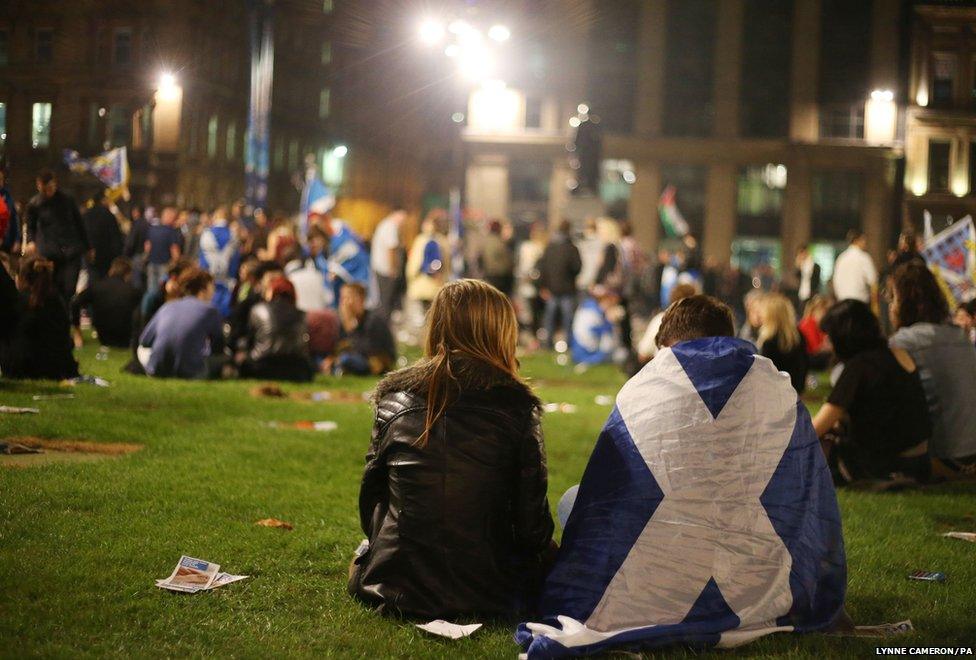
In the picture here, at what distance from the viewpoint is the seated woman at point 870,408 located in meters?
7.62

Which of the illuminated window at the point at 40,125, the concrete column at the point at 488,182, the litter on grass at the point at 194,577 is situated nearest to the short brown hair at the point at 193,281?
the illuminated window at the point at 40,125

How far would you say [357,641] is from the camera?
14.7 ft

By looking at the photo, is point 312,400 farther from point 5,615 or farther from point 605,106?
point 605,106

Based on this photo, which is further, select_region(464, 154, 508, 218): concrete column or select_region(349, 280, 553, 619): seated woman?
select_region(464, 154, 508, 218): concrete column

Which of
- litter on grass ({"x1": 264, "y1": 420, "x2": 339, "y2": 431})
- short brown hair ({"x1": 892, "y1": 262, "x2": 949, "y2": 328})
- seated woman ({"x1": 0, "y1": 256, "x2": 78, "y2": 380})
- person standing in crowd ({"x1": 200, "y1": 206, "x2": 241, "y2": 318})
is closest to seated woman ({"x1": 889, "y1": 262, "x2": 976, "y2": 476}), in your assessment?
short brown hair ({"x1": 892, "y1": 262, "x2": 949, "y2": 328})

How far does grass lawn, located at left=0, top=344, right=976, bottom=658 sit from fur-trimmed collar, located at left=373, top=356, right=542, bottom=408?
93cm

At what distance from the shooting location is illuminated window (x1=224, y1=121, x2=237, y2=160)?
1529 centimetres

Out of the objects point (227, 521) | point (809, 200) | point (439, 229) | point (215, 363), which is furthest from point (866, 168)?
point (227, 521)

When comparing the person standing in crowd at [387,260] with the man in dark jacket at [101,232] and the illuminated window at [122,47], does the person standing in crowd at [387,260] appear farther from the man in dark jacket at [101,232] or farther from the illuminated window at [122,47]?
the illuminated window at [122,47]

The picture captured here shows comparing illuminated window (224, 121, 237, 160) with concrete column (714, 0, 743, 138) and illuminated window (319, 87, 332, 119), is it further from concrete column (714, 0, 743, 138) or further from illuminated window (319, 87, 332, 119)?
concrete column (714, 0, 743, 138)

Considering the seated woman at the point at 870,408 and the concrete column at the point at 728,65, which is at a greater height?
the concrete column at the point at 728,65

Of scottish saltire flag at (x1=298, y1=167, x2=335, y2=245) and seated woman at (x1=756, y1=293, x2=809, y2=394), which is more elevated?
scottish saltire flag at (x1=298, y1=167, x2=335, y2=245)

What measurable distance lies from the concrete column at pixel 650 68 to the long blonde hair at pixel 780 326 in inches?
1705

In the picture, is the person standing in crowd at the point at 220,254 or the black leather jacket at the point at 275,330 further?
the person standing in crowd at the point at 220,254
